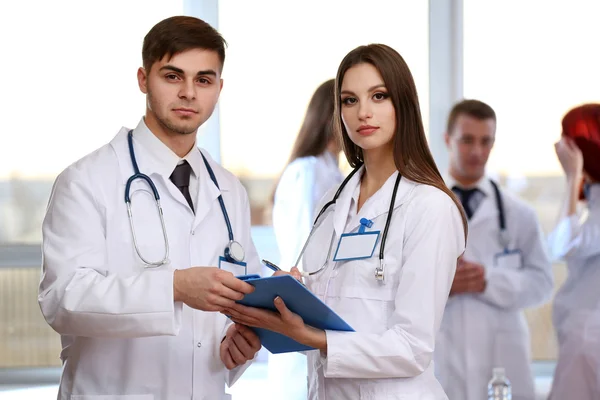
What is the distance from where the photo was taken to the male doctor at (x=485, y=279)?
3.55m

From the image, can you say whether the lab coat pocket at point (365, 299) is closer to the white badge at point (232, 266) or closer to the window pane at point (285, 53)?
the white badge at point (232, 266)

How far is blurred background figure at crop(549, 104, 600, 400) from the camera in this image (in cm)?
368

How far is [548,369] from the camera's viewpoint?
3.93 m

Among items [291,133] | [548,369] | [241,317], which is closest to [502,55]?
[291,133]

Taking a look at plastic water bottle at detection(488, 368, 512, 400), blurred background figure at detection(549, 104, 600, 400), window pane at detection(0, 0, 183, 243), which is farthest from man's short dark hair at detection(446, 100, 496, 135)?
window pane at detection(0, 0, 183, 243)

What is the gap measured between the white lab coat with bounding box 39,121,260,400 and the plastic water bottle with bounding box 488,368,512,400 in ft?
6.10

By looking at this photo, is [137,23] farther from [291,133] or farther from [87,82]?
[291,133]

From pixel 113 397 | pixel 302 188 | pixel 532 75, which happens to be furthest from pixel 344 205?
pixel 532 75

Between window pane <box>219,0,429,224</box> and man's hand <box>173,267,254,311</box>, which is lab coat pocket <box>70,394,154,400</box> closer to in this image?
man's hand <box>173,267,254,311</box>

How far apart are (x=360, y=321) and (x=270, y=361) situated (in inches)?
77.4

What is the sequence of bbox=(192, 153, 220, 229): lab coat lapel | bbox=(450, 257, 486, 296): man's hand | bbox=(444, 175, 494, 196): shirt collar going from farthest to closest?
bbox=(444, 175, 494, 196): shirt collar, bbox=(450, 257, 486, 296): man's hand, bbox=(192, 153, 220, 229): lab coat lapel

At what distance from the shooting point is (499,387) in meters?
3.66

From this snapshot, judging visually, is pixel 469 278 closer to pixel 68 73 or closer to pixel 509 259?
pixel 509 259

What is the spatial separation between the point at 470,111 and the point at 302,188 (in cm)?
90
